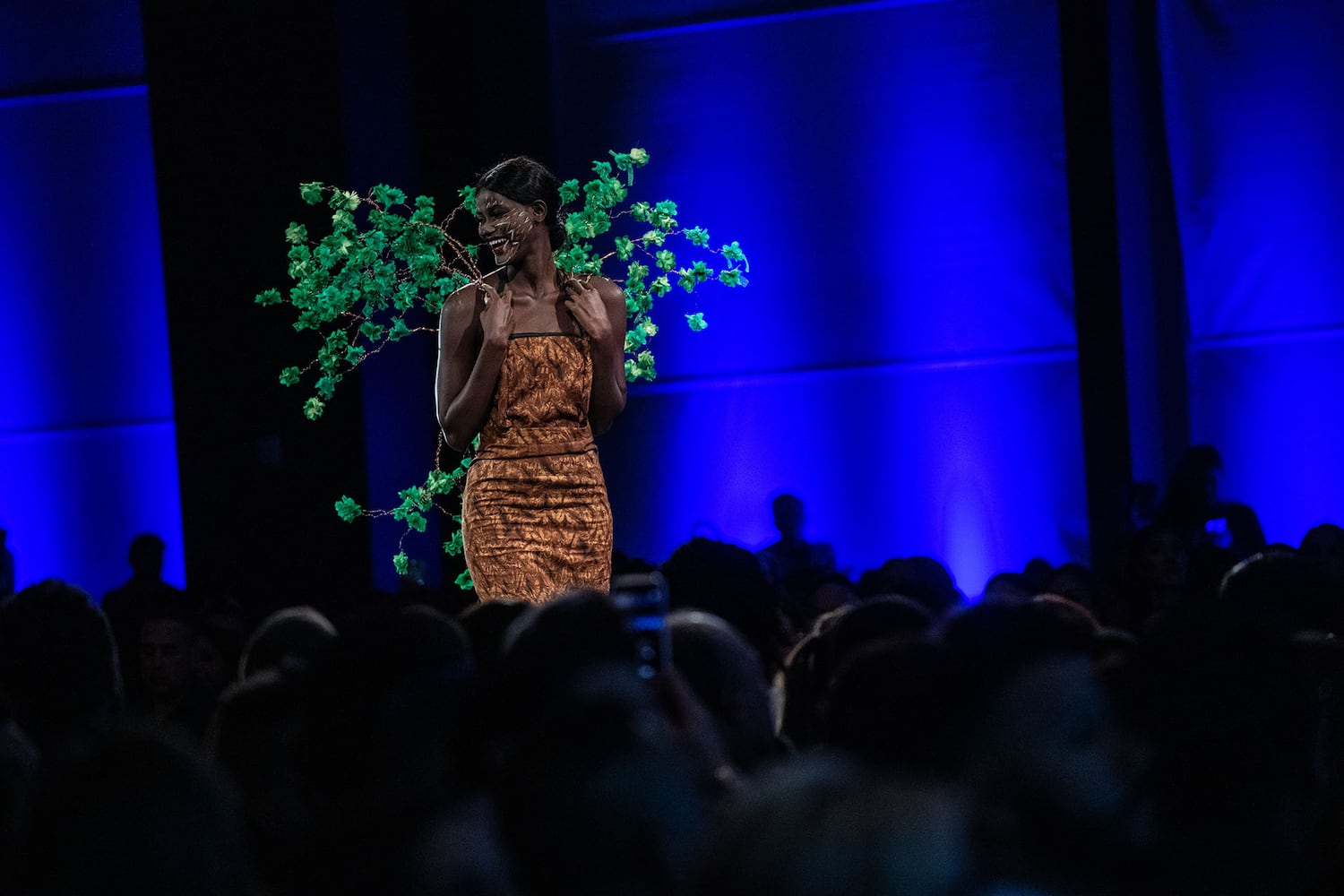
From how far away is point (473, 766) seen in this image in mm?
1623

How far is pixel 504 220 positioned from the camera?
344 centimetres

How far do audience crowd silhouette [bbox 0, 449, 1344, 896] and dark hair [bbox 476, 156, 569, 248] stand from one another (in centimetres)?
127

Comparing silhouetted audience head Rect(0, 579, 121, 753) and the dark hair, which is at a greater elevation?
the dark hair

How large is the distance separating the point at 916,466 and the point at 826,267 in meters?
0.98

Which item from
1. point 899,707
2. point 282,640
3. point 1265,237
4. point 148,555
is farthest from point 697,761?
point 1265,237

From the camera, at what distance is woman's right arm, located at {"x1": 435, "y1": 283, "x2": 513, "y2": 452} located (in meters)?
3.43

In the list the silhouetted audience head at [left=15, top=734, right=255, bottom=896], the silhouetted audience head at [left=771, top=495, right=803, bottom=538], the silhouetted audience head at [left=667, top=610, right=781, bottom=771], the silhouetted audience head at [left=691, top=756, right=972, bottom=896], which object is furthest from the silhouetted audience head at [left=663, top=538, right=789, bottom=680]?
the silhouetted audience head at [left=771, top=495, right=803, bottom=538]

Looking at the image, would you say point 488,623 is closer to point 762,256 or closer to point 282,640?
point 282,640

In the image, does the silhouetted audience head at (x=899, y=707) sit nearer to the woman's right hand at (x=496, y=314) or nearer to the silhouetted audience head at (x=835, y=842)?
the silhouetted audience head at (x=835, y=842)

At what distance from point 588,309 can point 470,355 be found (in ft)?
0.86

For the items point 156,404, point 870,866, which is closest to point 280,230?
point 156,404

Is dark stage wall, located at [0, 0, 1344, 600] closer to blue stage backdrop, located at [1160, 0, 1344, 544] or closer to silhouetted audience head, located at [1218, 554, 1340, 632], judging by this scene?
blue stage backdrop, located at [1160, 0, 1344, 544]

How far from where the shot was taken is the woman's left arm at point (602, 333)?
11.5 feet

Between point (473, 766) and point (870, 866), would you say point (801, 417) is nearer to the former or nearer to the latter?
point (473, 766)
